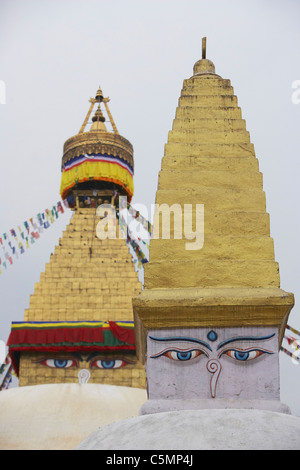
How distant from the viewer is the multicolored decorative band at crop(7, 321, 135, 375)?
1692 cm

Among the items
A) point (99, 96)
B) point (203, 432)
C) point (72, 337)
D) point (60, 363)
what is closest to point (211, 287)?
point (203, 432)

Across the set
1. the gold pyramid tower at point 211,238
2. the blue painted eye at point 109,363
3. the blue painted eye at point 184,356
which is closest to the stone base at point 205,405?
the blue painted eye at point 184,356

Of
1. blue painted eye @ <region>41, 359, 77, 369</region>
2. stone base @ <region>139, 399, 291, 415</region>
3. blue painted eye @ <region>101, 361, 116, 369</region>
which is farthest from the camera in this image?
blue painted eye @ <region>41, 359, 77, 369</region>

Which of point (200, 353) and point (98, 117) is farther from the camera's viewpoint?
point (98, 117)

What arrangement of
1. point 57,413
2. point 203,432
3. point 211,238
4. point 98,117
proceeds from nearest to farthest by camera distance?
point 203,432, point 211,238, point 57,413, point 98,117

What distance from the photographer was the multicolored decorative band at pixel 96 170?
883 inches

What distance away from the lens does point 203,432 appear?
3.20 metres

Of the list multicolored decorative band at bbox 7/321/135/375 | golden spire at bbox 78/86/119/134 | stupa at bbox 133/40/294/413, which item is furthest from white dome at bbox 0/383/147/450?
golden spire at bbox 78/86/119/134

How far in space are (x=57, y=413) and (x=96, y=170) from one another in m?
11.5

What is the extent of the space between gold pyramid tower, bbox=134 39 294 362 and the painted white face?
9 centimetres

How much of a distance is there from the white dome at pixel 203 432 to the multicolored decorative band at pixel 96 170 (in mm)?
19142

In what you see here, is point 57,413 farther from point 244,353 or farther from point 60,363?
point 244,353

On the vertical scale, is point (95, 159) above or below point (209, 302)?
above

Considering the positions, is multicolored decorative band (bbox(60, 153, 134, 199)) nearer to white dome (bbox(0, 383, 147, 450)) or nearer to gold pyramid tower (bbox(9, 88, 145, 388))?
gold pyramid tower (bbox(9, 88, 145, 388))
